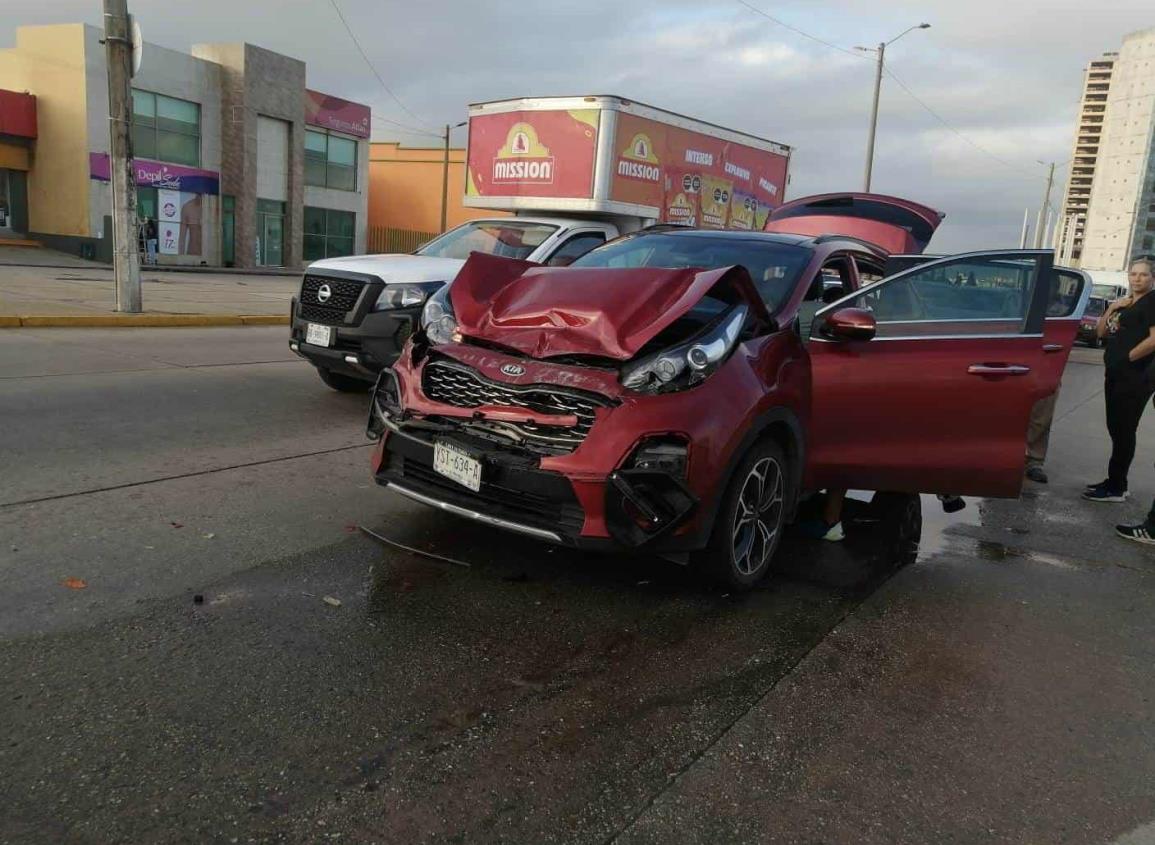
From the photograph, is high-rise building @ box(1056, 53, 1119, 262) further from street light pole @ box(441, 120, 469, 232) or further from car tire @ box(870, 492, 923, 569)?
car tire @ box(870, 492, 923, 569)

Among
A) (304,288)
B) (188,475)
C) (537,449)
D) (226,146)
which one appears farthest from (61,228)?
(537,449)

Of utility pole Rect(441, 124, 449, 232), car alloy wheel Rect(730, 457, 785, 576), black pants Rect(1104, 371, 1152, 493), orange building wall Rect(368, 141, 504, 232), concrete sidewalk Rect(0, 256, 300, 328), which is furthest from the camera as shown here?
orange building wall Rect(368, 141, 504, 232)

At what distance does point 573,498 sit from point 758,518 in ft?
3.51

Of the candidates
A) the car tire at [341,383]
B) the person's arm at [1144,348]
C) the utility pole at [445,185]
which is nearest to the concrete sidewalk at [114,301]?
the car tire at [341,383]

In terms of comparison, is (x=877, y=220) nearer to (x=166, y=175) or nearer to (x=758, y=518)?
(x=758, y=518)

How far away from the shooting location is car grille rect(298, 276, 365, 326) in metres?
7.38

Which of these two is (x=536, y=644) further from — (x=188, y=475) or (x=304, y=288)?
(x=304, y=288)

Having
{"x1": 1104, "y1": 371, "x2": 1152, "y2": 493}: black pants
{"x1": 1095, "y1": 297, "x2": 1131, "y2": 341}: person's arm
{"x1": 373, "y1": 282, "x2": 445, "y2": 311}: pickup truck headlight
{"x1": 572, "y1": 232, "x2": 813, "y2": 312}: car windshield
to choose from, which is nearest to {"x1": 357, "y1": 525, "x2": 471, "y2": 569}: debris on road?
{"x1": 572, "y1": 232, "x2": 813, "y2": 312}: car windshield

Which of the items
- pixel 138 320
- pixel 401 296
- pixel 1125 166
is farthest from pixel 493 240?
pixel 1125 166

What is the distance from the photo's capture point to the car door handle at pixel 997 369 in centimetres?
460

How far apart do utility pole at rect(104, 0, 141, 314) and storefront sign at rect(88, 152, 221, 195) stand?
19.8 m

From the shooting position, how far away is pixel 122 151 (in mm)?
13102

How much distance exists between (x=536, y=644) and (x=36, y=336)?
9.87 meters

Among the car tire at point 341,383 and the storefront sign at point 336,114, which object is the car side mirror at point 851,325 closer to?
the car tire at point 341,383
